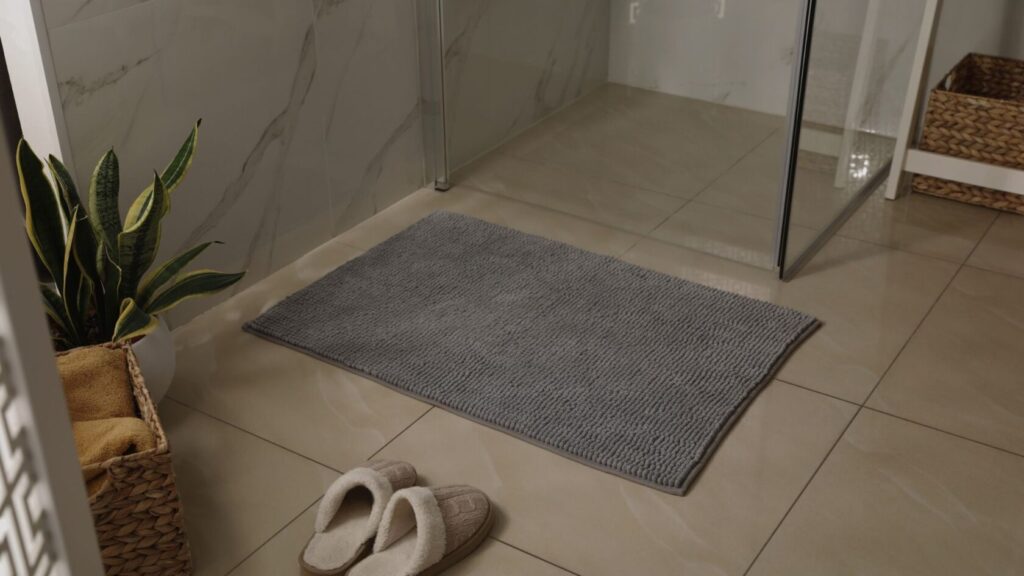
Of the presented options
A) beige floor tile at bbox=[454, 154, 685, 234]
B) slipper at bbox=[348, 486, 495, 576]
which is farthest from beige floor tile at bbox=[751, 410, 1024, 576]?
beige floor tile at bbox=[454, 154, 685, 234]

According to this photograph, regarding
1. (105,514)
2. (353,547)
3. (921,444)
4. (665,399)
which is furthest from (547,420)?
(105,514)

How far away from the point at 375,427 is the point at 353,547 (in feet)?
1.17

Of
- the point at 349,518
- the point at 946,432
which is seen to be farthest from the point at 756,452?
the point at 349,518

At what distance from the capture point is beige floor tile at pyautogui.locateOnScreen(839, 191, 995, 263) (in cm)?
259

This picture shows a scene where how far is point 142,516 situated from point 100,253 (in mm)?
494

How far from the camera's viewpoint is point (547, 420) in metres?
2.00

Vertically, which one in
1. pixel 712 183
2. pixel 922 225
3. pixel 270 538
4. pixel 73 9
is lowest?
pixel 270 538

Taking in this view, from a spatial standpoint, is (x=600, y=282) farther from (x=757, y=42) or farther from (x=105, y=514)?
(x=105, y=514)

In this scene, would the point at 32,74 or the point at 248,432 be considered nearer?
the point at 32,74

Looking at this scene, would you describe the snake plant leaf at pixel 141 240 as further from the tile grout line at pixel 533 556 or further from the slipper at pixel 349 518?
the tile grout line at pixel 533 556

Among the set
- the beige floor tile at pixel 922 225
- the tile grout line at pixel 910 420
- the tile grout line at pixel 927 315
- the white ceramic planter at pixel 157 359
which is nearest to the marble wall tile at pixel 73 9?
the white ceramic planter at pixel 157 359

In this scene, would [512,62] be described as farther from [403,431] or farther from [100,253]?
[100,253]

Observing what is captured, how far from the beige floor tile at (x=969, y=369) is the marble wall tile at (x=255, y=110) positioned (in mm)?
1312

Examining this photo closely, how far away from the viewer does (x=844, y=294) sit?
7.88 ft
